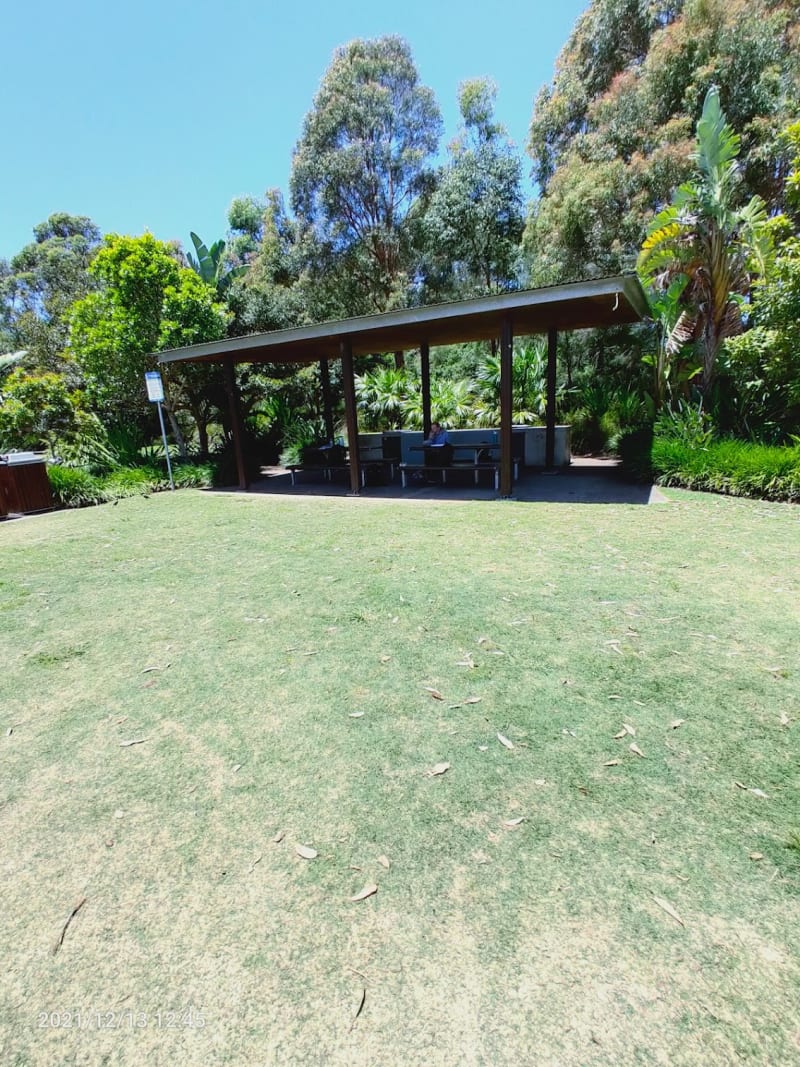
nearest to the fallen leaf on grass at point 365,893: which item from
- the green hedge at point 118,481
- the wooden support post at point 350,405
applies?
the wooden support post at point 350,405

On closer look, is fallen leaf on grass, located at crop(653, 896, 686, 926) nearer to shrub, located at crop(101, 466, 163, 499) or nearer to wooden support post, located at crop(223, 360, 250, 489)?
wooden support post, located at crop(223, 360, 250, 489)

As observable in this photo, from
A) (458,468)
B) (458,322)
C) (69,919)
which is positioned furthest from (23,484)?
(69,919)

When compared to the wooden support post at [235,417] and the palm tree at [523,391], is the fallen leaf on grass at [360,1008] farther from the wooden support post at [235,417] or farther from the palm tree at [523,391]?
the palm tree at [523,391]

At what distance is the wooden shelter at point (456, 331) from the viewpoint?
7945 millimetres

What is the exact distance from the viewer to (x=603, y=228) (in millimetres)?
16219

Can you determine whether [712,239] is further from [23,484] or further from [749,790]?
[23,484]

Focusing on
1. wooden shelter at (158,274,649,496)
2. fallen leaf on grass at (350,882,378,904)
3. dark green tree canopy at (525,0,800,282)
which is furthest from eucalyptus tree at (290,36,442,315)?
fallen leaf on grass at (350,882,378,904)

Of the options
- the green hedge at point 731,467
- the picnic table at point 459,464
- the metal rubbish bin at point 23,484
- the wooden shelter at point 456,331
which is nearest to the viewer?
the wooden shelter at point 456,331

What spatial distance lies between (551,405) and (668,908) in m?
11.4

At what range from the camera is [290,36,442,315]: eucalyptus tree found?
22.6 m

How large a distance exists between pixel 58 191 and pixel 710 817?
41.9m

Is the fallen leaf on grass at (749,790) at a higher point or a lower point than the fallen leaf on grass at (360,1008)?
lower

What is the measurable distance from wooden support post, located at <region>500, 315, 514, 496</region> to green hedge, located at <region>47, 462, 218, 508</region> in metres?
7.42

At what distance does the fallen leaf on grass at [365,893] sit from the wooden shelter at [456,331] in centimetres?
742
